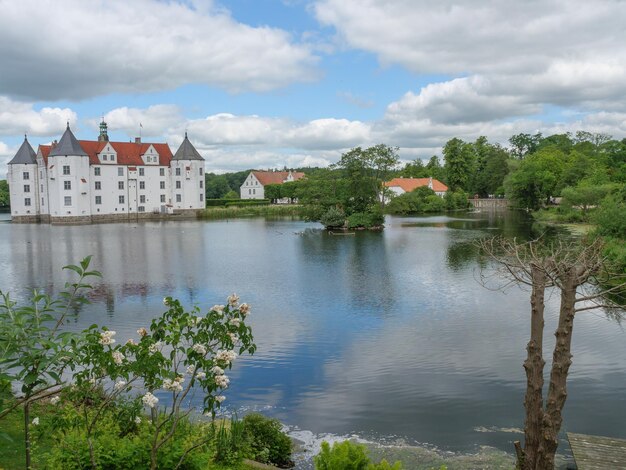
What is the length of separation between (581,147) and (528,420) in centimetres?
9527

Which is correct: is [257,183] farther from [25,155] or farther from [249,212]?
[25,155]

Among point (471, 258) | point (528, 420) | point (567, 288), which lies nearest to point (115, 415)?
point (528, 420)

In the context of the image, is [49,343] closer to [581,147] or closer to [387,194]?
[387,194]

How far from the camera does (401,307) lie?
54.9 ft

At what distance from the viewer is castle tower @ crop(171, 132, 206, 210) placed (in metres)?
68.1

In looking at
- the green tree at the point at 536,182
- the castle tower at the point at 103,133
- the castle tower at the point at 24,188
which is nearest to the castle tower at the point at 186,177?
the castle tower at the point at 103,133

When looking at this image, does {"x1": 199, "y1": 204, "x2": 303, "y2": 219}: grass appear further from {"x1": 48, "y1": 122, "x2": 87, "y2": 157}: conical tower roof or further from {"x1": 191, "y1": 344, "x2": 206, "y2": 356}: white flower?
{"x1": 191, "y1": 344, "x2": 206, "y2": 356}: white flower

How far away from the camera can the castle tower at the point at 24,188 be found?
62719 millimetres

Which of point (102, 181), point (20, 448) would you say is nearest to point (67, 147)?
point (102, 181)

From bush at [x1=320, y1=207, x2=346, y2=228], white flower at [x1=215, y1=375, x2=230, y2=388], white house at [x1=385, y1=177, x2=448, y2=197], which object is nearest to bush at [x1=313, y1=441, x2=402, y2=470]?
white flower at [x1=215, y1=375, x2=230, y2=388]

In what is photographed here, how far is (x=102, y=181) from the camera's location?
62969 mm

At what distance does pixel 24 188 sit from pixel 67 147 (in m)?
8.05

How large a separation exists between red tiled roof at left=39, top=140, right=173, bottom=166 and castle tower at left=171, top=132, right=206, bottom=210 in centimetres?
152

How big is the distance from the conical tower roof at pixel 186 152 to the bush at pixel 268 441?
6397 cm
